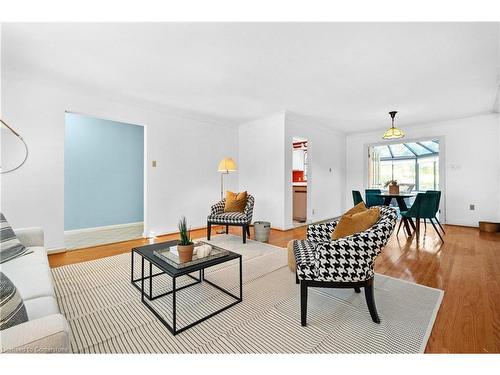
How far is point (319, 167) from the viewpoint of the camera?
5.89m

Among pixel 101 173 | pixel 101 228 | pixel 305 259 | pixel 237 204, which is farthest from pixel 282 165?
pixel 101 228

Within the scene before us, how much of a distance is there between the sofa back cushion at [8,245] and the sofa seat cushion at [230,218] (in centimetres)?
231

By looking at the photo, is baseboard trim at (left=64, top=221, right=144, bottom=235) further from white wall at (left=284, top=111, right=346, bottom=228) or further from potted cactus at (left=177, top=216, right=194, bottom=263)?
potted cactus at (left=177, top=216, right=194, bottom=263)

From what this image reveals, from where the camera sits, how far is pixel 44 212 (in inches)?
128

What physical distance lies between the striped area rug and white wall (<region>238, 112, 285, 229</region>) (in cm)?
248

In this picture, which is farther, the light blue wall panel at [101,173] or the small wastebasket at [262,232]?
the light blue wall panel at [101,173]

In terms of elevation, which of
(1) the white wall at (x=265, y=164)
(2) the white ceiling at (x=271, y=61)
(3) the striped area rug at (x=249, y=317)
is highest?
(2) the white ceiling at (x=271, y=61)

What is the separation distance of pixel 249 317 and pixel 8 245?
6.57 feet

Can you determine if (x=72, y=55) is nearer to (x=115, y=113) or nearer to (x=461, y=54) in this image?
(x=115, y=113)

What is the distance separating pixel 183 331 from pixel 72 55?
9.67 ft

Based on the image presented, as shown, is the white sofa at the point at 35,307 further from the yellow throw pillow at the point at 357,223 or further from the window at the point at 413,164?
the window at the point at 413,164

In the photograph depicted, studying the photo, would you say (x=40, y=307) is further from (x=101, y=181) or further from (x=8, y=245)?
(x=101, y=181)

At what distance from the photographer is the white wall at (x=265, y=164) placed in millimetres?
4902

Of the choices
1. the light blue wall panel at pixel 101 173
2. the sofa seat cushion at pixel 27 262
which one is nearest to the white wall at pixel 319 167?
the light blue wall panel at pixel 101 173
